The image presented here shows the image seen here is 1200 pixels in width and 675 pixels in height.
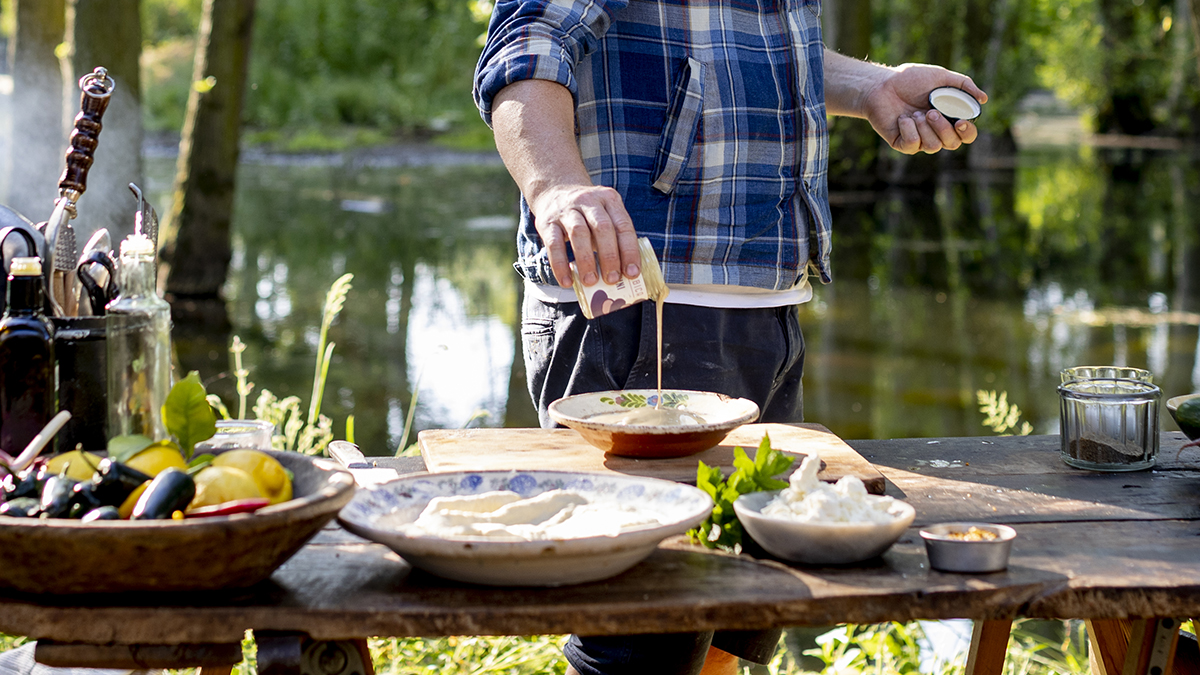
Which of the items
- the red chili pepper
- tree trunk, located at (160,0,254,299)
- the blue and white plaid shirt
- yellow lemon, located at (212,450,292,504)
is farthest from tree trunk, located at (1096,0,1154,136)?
the red chili pepper

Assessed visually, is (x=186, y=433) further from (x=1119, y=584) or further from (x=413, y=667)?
(x=413, y=667)

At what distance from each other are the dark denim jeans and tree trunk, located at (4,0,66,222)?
4.28m

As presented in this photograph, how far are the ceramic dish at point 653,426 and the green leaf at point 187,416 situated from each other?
0.58 m

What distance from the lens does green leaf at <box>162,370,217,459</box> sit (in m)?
1.56

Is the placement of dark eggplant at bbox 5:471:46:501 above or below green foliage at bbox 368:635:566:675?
above

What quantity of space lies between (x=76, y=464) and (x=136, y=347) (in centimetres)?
23

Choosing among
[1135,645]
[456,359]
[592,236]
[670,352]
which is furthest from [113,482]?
[456,359]

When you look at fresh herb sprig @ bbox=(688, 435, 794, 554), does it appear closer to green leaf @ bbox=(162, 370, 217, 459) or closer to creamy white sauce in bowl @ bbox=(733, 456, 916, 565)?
creamy white sauce in bowl @ bbox=(733, 456, 916, 565)

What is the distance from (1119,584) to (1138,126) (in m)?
30.9

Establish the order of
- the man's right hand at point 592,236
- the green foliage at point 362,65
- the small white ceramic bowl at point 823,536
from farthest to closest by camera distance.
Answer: the green foliage at point 362,65, the man's right hand at point 592,236, the small white ceramic bowl at point 823,536

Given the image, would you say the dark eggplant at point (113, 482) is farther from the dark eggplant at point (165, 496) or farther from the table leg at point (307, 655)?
the table leg at point (307, 655)

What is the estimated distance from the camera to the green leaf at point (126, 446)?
1.44 meters

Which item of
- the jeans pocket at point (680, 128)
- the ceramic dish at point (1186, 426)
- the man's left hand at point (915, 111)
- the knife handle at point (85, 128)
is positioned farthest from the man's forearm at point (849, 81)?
the knife handle at point (85, 128)

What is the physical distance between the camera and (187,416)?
156 cm
